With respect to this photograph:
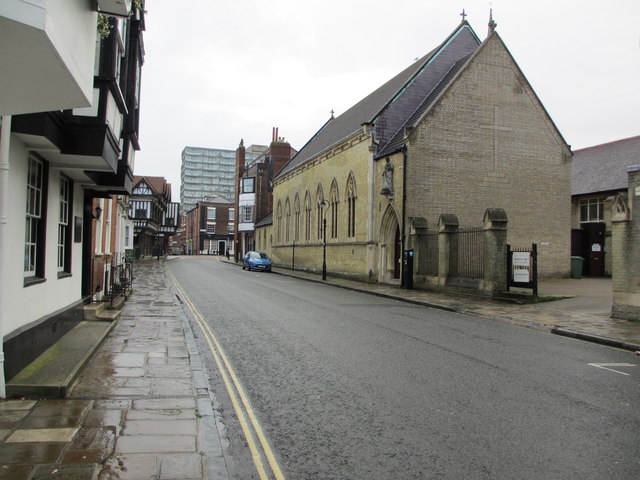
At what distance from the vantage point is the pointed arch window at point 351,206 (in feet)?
95.3

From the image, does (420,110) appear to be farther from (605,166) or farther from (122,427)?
(122,427)

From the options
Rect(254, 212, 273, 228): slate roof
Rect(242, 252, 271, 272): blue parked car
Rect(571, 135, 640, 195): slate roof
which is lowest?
Rect(242, 252, 271, 272): blue parked car

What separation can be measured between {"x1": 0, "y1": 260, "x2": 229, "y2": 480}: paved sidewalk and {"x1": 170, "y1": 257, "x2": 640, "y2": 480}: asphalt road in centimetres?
38

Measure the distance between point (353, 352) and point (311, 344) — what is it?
0.98 meters

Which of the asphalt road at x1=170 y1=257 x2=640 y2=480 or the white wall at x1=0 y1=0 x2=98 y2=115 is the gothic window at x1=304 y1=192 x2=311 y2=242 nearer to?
the asphalt road at x1=170 y1=257 x2=640 y2=480

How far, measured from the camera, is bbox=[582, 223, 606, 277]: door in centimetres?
2800

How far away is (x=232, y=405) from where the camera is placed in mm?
5441

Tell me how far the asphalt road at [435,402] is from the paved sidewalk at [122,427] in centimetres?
38

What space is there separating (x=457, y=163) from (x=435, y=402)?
20558 millimetres

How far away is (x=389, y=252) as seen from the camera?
997 inches

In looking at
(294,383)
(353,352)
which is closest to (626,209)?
(353,352)

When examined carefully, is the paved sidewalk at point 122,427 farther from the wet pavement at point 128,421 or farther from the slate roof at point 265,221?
the slate roof at point 265,221

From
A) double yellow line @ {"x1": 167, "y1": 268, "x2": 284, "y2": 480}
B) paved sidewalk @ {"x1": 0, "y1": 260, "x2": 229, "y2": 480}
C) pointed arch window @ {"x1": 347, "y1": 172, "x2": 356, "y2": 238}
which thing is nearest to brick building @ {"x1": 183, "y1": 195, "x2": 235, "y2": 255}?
pointed arch window @ {"x1": 347, "y1": 172, "x2": 356, "y2": 238}

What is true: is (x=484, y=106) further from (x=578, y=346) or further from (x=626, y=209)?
(x=578, y=346)
